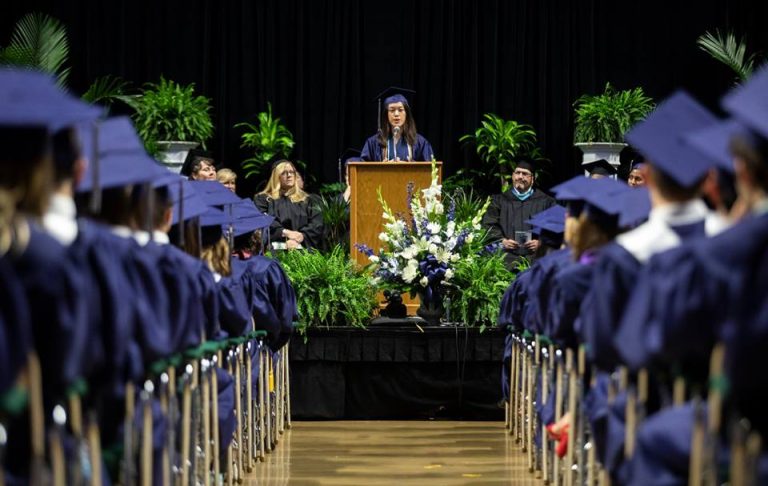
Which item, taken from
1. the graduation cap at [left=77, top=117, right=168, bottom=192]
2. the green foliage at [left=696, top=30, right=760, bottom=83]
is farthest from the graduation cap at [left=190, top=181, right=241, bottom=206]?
the green foliage at [left=696, top=30, right=760, bottom=83]

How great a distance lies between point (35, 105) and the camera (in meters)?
3.47

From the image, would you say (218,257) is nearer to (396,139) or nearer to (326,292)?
(326,292)

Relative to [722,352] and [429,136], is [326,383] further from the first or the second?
[722,352]

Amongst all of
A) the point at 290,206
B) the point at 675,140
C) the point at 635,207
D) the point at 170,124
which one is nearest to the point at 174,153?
the point at 170,124

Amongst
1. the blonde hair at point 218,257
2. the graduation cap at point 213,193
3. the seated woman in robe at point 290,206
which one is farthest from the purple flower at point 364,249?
the blonde hair at point 218,257

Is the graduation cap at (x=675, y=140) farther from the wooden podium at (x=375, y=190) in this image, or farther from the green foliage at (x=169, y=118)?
the green foliage at (x=169, y=118)

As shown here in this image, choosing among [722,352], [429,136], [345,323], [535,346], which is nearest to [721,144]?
[722,352]

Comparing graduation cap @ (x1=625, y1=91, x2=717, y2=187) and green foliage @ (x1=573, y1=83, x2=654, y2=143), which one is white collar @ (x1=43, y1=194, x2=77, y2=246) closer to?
graduation cap @ (x1=625, y1=91, x2=717, y2=187)

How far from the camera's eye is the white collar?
3578mm

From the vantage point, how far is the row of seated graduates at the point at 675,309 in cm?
329

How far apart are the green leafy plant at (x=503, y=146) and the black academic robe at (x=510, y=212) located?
62 cm

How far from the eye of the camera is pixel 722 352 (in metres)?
3.37

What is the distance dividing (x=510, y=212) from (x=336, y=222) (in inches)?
77.7

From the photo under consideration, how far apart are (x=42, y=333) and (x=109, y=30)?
1241cm
